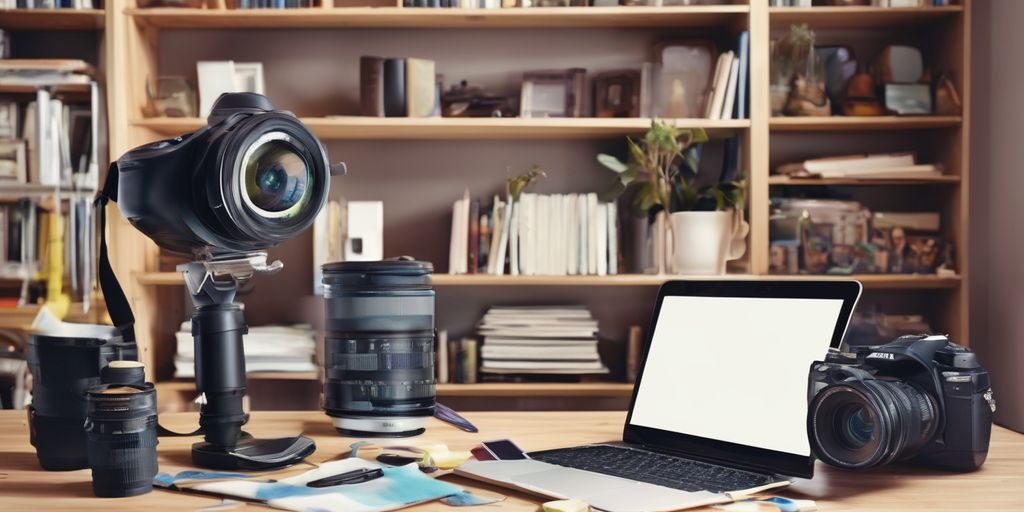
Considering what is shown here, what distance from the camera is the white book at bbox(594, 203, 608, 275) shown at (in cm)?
273

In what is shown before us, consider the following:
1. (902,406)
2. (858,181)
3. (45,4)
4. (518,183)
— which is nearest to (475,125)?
(518,183)

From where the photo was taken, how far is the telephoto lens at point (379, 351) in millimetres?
1310

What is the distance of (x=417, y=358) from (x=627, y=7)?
1713 mm

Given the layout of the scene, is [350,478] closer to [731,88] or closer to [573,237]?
[573,237]

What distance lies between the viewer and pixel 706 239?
8.83 ft

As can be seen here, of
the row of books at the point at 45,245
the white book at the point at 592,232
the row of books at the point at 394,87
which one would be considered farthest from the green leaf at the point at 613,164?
the row of books at the point at 45,245

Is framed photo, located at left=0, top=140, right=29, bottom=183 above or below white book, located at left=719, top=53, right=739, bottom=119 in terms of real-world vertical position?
below

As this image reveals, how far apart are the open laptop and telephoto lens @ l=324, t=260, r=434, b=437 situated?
0.84 ft

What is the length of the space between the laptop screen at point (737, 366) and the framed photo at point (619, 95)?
1628mm

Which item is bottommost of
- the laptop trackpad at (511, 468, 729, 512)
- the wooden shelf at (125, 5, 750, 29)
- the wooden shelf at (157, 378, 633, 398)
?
the wooden shelf at (157, 378, 633, 398)

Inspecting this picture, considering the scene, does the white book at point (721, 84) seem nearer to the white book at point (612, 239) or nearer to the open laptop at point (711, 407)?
the white book at point (612, 239)

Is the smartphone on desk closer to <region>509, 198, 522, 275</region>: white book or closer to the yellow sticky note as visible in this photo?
the yellow sticky note

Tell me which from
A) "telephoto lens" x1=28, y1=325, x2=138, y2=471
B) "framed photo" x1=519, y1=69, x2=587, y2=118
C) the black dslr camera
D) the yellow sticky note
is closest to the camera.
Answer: the yellow sticky note

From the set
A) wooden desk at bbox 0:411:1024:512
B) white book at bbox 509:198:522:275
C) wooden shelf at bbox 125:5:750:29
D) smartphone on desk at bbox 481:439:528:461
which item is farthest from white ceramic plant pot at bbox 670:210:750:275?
smartphone on desk at bbox 481:439:528:461
